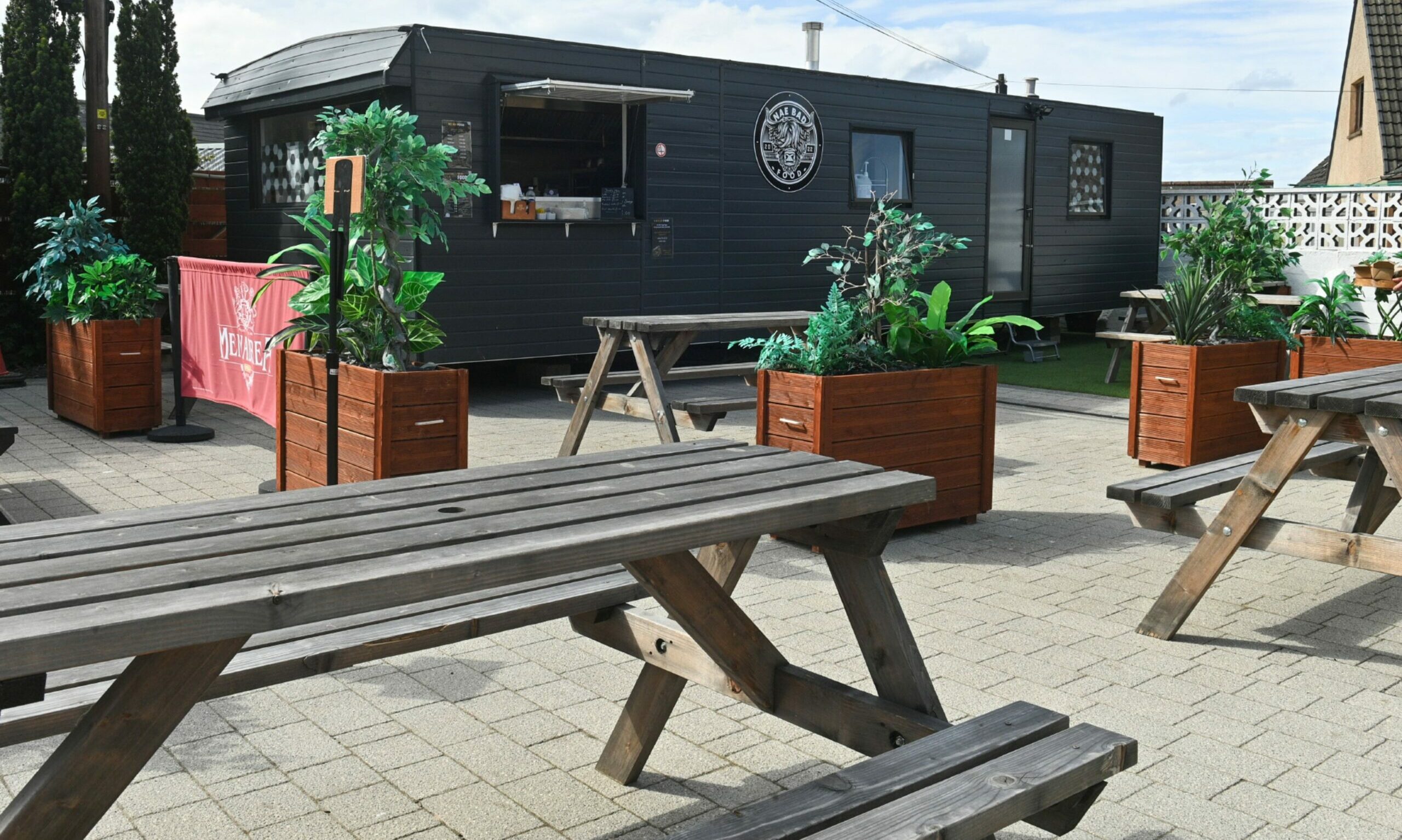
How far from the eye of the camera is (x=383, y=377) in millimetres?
5285

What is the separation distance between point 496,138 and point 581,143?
1.89 meters

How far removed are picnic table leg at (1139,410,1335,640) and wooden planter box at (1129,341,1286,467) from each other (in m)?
2.92

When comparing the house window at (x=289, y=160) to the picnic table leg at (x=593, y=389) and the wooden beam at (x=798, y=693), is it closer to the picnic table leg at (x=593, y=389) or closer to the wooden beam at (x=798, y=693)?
the picnic table leg at (x=593, y=389)

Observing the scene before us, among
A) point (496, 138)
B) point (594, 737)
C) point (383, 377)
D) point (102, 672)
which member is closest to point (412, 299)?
point (383, 377)

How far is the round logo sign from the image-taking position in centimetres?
1195

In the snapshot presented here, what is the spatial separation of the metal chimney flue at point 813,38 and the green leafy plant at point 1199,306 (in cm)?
882

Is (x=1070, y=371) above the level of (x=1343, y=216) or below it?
below

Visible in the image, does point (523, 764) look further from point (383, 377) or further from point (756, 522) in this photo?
point (383, 377)

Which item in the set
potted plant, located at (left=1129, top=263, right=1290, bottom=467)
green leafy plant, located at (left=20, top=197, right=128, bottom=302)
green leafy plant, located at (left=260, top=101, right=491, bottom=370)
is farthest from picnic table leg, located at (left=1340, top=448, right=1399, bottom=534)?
green leafy plant, located at (left=20, top=197, right=128, bottom=302)

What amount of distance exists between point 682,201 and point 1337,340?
553cm

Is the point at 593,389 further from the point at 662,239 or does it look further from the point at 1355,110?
the point at 1355,110

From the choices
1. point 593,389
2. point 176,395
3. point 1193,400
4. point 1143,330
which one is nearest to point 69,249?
point 176,395

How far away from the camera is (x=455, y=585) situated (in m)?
1.93

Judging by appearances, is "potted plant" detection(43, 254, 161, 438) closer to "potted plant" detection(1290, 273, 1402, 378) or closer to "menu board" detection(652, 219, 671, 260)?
"menu board" detection(652, 219, 671, 260)
